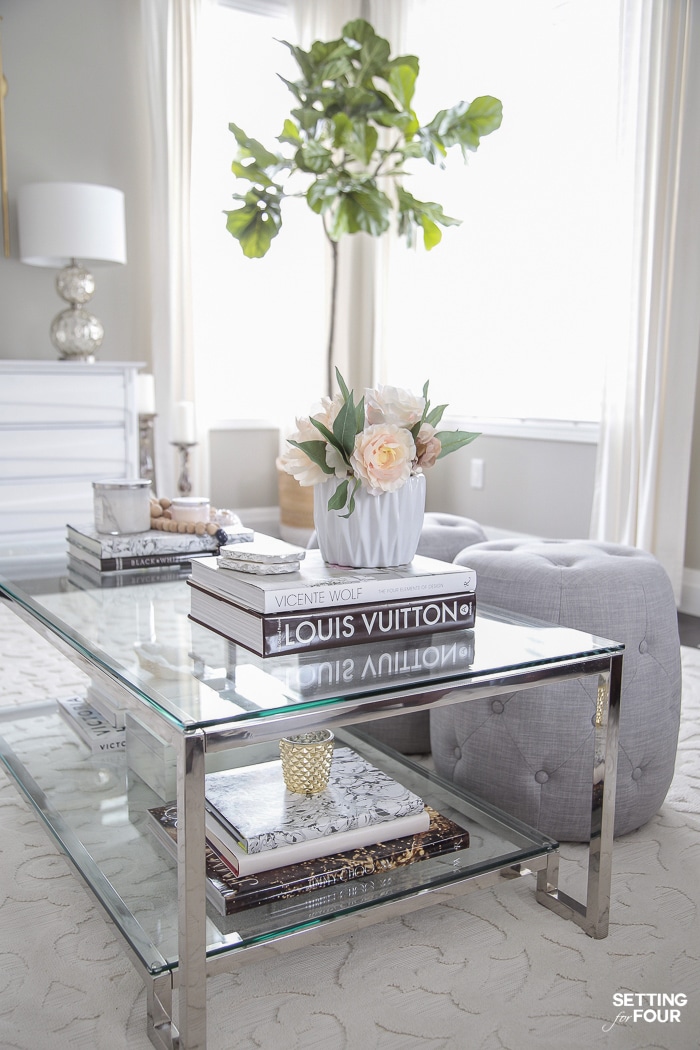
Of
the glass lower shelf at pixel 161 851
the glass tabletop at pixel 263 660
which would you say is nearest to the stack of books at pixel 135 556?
the glass tabletop at pixel 263 660

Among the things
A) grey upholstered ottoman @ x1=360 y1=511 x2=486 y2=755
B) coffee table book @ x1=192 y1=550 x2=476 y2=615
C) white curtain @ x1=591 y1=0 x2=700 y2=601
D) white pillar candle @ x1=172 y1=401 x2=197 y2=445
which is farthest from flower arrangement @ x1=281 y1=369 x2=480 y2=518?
white pillar candle @ x1=172 y1=401 x2=197 y2=445

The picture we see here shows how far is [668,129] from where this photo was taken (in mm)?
3199

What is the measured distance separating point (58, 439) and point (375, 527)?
2.72 metres

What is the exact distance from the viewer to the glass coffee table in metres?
1.03

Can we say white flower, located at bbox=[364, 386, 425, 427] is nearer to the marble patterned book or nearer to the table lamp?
the marble patterned book

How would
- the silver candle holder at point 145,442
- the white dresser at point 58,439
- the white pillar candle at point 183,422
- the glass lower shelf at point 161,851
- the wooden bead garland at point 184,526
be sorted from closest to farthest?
1. the glass lower shelf at point 161,851
2. the wooden bead garland at point 184,526
3. the white dresser at point 58,439
4. the white pillar candle at point 183,422
5. the silver candle holder at point 145,442

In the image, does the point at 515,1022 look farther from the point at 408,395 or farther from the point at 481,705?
the point at 408,395

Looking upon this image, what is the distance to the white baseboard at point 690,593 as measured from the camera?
11.0ft

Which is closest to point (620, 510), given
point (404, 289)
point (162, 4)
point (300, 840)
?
point (404, 289)

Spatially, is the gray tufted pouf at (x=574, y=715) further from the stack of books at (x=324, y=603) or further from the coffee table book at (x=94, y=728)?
the coffee table book at (x=94, y=728)

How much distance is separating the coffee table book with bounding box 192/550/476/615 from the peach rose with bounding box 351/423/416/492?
0.42 feet

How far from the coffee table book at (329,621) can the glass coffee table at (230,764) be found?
0.02 meters

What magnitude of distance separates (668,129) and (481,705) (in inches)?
97.5

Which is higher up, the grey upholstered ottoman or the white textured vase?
the white textured vase
